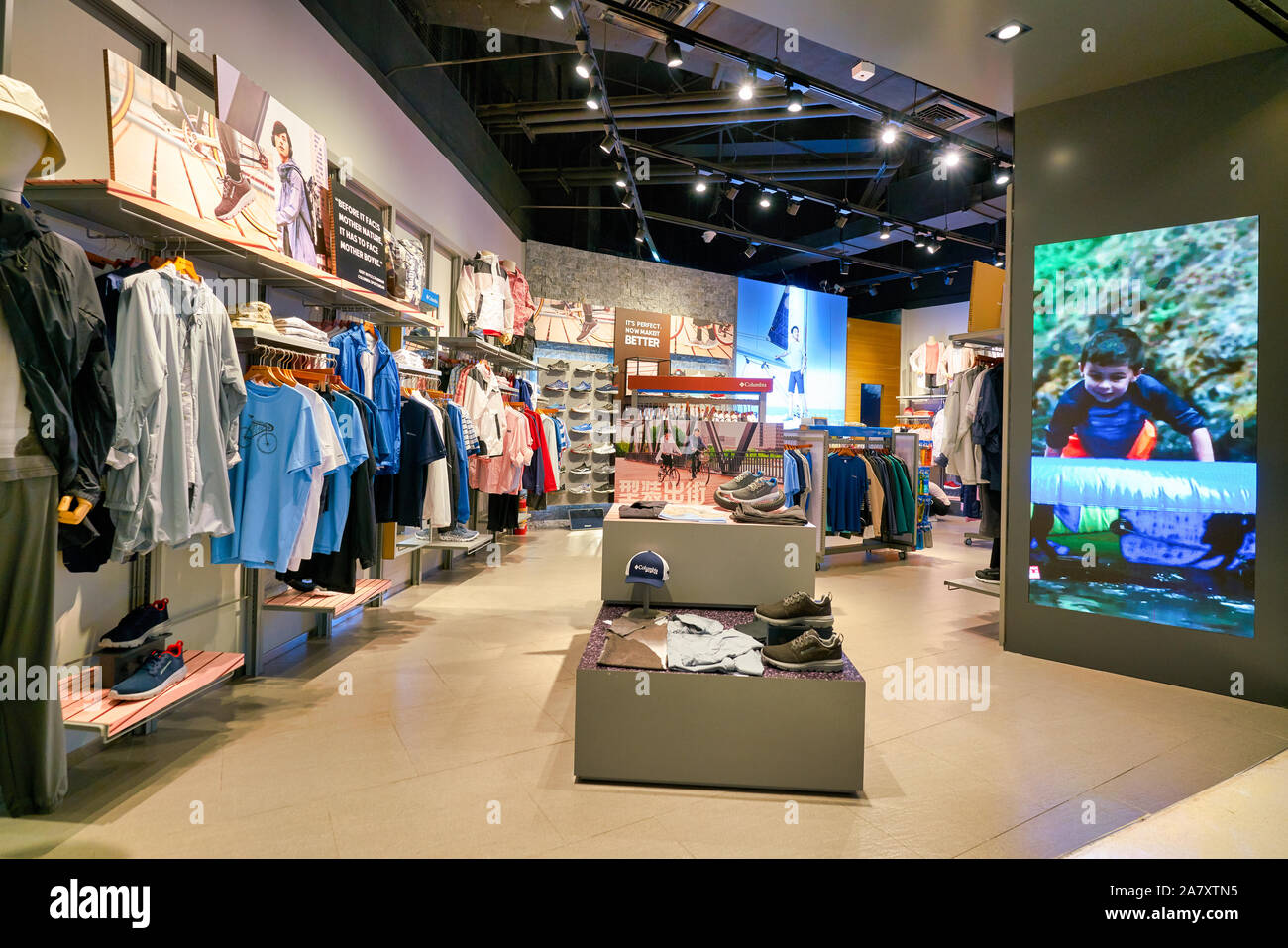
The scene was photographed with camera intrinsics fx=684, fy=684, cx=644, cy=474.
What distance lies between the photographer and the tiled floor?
2.13m

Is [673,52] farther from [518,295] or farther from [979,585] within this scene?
[979,585]

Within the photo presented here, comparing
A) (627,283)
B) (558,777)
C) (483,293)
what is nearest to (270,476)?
(558,777)

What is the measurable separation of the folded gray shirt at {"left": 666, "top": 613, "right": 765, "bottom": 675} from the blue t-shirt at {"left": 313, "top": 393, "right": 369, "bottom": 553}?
169 cm

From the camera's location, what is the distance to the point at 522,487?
680 centimetres

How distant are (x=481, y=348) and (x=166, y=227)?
3.70 meters

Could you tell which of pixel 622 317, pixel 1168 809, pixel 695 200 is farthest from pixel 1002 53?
pixel 695 200

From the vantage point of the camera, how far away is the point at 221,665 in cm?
278

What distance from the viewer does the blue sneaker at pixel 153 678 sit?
95.0 inches

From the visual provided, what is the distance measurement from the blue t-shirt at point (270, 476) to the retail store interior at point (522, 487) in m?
0.02

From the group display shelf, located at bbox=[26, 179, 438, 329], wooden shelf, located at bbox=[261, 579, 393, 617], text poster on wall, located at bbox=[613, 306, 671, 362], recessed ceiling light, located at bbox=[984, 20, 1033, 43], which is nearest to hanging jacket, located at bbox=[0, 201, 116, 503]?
display shelf, located at bbox=[26, 179, 438, 329]

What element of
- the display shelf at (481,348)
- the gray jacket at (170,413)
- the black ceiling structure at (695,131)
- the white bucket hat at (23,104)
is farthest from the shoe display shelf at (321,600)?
the black ceiling structure at (695,131)

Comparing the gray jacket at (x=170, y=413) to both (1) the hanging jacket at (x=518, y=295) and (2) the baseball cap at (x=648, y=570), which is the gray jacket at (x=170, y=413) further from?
(1) the hanging jacket at (x=518, y=295)

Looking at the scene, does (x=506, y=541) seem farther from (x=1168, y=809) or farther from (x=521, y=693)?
(x=1168, y=809)
